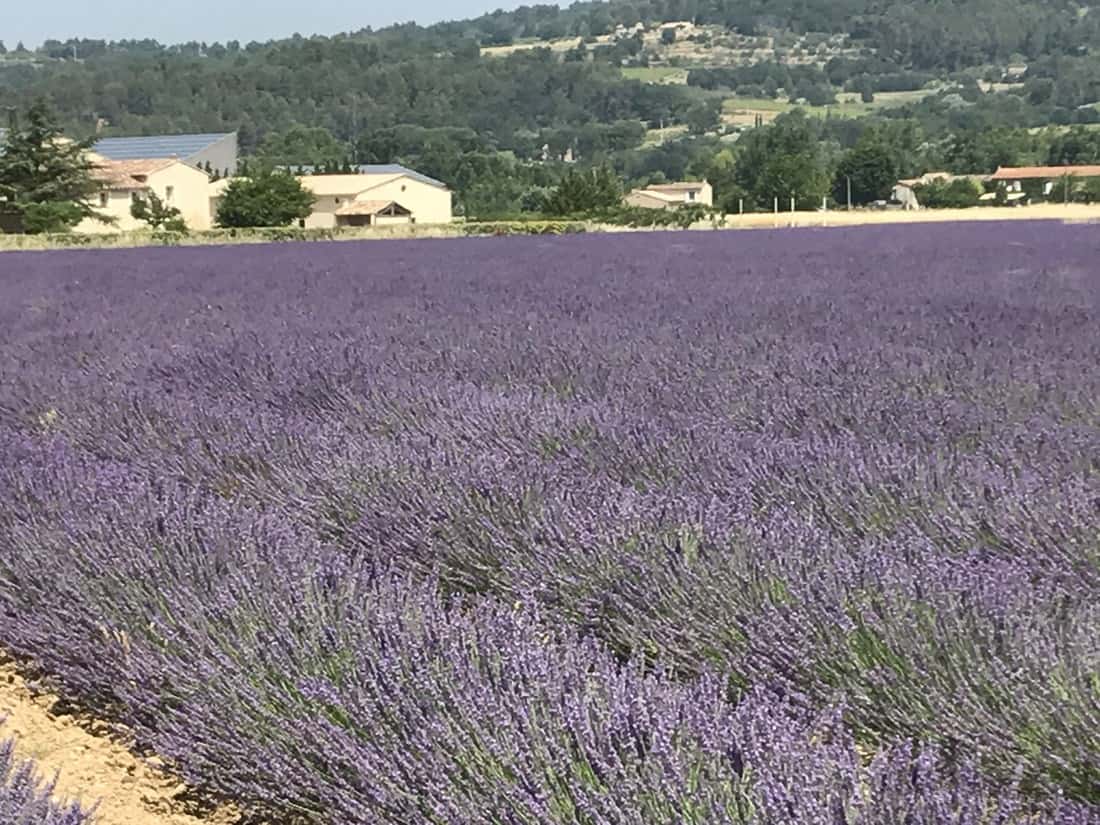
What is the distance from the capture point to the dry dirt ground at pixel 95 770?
2262 mm

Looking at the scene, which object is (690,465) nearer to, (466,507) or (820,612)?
(466,507)

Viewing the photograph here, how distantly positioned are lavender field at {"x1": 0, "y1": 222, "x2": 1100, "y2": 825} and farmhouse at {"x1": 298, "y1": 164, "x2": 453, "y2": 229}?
5093cm

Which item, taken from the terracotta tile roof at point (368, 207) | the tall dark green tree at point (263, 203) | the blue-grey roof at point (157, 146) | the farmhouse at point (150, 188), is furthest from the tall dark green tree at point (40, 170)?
the blue-grey roof at point (157, 146)

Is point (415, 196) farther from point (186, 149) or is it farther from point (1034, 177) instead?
point (1034, 177)

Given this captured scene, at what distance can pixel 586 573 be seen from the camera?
2654mm

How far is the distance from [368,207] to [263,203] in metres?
17.9

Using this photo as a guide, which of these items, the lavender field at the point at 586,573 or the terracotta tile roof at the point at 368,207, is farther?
the terracotta tile roof at the point at 368,207

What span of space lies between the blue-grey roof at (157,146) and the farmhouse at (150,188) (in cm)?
1649

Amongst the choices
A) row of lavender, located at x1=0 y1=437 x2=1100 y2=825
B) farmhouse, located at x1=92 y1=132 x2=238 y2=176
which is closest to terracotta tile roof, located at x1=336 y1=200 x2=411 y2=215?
farmhouse, located at x1=92 y1=132 x2=238 y2=176

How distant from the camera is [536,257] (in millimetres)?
14539

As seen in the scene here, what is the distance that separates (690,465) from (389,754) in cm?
166

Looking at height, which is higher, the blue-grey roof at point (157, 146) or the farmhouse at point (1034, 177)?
the blue-grey roof at point (157, 146)

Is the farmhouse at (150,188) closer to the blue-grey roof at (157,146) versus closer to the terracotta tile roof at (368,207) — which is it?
the terracotta tile roof at (368,207)

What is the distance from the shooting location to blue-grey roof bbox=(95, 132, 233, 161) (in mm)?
70125
